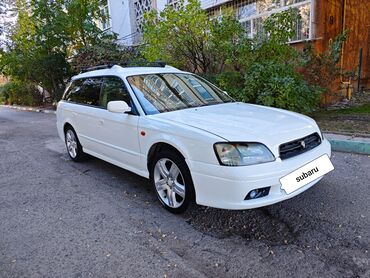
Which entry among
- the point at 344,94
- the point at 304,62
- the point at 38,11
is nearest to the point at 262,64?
the point at 304,62

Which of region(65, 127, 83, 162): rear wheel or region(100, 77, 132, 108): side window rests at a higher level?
region(100, 77, 132, 108): side window

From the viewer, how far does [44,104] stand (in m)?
19.6

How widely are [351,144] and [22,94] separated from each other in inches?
839

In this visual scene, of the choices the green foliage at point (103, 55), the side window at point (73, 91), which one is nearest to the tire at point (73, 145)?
the side window at point (73, 91)

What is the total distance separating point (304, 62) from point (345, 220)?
4.90 m

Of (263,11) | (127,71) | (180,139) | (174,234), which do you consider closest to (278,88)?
(127,71)

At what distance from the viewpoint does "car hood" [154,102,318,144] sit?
290 cm

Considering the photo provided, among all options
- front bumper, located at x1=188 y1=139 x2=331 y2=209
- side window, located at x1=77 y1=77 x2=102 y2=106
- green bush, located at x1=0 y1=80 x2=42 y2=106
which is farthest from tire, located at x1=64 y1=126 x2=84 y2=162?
green bush, located at x1=0 y1=80 x2=42 y2=106

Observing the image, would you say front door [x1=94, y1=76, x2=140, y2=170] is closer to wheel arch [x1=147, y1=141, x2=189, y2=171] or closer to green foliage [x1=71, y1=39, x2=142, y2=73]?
wheel arch [x1=147, y1=141, x2=189, y2=171]

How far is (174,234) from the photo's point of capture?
3.07 m

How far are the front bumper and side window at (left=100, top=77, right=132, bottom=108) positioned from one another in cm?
154

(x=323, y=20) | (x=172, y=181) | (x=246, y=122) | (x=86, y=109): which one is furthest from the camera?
(x=323, y=20)

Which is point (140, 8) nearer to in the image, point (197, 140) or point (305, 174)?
point (197, 140)

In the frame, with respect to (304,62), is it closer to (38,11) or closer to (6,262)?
(6,262)
